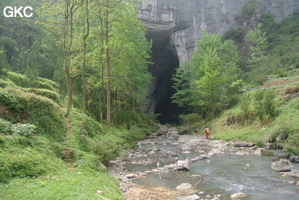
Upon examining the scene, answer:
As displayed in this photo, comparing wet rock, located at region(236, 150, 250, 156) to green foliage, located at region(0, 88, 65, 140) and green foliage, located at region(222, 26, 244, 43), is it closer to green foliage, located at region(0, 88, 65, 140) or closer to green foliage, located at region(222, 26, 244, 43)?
green foliage, located at region(0, 88, 65, 140)

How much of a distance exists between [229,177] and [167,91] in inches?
1835

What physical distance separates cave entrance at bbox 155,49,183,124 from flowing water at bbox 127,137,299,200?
39.4 m

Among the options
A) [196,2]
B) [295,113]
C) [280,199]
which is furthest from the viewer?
[196,2]

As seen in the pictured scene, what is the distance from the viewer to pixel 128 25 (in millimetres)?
17547

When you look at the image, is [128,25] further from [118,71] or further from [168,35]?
[168,35]

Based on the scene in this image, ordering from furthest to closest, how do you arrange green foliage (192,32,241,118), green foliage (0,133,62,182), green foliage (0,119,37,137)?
green foliage (192,32,241,118), green foliage (0,119,37,137), green foliage (0,133,62,182)

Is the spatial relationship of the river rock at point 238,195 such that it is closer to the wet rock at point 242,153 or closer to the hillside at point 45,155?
the hillside at point 45,155

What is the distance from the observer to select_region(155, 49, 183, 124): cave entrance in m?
52.0

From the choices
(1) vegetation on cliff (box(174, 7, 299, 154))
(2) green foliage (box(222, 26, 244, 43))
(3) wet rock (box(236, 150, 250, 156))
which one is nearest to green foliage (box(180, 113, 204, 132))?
(1) vegetation on cliff (box(174, 7, 299, 154))

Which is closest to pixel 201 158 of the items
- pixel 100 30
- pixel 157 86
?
pixel 100 30

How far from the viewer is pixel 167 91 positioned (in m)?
54.9

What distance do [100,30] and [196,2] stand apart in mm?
31862

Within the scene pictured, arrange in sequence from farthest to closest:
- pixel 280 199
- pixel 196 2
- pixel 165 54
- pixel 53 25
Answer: pixel 165 54 → pixel 196 2 → pixel 53 25 → pixel 280 199

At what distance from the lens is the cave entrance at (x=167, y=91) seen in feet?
171
